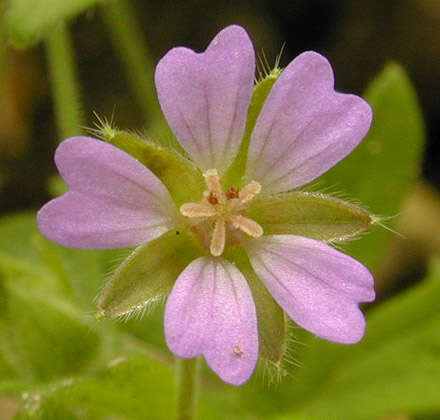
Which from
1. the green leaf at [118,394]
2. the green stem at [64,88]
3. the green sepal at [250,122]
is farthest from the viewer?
the green stem at [64,88]

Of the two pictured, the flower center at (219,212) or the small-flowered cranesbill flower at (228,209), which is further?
the flower center at (219,212)

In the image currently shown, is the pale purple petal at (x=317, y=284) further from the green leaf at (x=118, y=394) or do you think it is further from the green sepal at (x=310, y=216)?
the green leaf at (x=118, y=394)

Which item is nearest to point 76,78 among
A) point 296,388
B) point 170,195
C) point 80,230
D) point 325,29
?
point 325,29

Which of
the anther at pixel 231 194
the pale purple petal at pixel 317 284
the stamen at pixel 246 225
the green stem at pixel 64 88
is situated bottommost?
the green stem at pixel 64 88

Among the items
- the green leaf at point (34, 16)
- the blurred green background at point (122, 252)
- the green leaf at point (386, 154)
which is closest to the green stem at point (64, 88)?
the blurred green background at point (122, 252)

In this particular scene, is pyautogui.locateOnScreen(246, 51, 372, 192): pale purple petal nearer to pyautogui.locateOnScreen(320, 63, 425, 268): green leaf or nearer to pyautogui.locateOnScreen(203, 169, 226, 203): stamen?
pyautogui.locateOnScreen(203, 169, 226, 203): stamen

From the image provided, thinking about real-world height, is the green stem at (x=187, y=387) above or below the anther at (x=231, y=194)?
below

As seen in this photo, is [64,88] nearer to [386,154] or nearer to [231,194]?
[386,154]

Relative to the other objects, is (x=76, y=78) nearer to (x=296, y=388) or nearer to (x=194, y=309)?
(x=296, y=388)

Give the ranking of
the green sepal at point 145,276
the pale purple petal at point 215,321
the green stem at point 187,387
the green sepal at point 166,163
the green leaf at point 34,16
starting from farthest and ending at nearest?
the green leaf at point 34,16, the green stem at point 187,387, the green sepal at point 166,163, the green sepal at point 145,276, the pale purple petal at point 215,321

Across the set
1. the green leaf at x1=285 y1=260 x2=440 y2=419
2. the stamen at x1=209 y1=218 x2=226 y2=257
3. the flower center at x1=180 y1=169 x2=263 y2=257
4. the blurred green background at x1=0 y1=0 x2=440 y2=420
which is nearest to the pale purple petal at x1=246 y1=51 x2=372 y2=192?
the flower center at x1=180 y1=169 x2=263 y2=257
